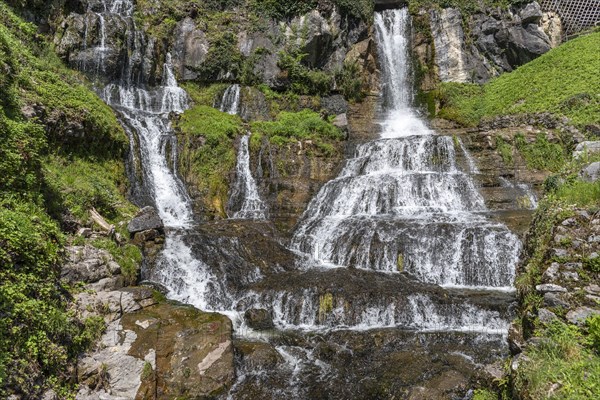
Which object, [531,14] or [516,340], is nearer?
[516,340]

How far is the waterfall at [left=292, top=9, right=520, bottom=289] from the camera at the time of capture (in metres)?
11.5

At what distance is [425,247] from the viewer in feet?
39.8

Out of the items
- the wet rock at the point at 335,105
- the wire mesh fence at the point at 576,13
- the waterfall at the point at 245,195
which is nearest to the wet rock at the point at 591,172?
the waterfall at the point at 245,195

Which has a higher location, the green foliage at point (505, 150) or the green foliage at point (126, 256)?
the green foliage at point (505, 150)

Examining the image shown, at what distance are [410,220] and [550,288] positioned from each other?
8.77 m

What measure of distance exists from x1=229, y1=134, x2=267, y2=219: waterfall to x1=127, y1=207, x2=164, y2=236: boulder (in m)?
4.99

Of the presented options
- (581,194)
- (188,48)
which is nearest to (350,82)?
(188,48)

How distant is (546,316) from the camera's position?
4988 millimetres

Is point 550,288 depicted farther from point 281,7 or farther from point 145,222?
point 281,7

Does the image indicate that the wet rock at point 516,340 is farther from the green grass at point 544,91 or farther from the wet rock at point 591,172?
the green grass at point 544,91

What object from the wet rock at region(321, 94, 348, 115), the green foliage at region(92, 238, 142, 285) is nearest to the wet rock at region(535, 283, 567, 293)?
the green foliage at region(92, 238, 142, 285)

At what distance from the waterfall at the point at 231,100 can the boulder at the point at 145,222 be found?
1257 centimetres

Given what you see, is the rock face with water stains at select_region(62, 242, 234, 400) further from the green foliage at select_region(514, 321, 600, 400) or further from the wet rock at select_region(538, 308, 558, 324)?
the wet rock at select_region(538, 308, 558, 324)

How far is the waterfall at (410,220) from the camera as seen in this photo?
11477mm
